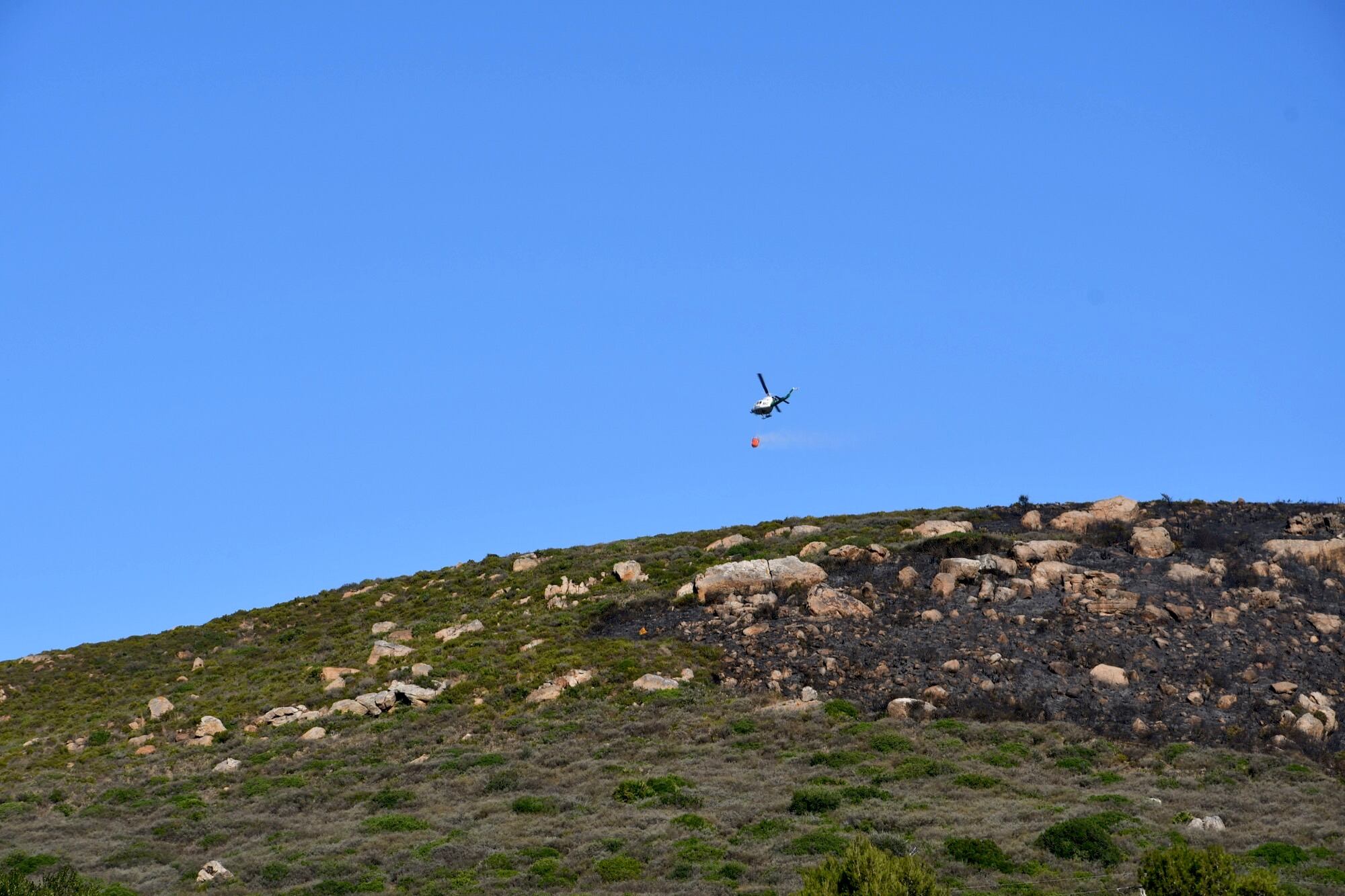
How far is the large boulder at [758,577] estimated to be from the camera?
52.9 metres

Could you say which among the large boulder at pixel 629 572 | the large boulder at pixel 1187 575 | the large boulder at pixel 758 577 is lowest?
the large boulder at pixel 1187 575

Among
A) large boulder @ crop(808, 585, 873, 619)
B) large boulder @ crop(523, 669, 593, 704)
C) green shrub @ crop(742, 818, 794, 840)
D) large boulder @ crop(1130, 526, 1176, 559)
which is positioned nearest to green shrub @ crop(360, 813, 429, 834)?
green shrub @ crop(742, 818, 794, 840)

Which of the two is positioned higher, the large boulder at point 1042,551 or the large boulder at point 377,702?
the large boulder at point 1042,551

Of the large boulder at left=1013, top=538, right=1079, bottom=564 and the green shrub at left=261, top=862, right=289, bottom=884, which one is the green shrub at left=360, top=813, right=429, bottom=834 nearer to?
the green shrub at left=261, top=862, right=289, bottom=884

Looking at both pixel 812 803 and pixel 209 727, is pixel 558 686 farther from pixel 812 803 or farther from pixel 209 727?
pixel 812 803

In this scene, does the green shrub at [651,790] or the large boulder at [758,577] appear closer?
the green shrub at [651,790]

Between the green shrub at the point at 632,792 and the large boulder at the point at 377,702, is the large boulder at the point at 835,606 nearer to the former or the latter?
the green shrub at the point at 632,792

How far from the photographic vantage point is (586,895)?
2753cm

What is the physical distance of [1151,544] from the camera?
171ft

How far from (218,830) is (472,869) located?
9.57m

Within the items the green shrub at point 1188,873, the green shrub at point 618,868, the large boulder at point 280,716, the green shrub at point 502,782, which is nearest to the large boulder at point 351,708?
the large boulder at point 280,716

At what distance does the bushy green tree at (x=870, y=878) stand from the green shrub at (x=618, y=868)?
5185 mm

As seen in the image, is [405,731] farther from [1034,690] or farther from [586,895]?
[1034,690]

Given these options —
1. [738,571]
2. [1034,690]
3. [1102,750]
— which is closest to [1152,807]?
[1102,750]
